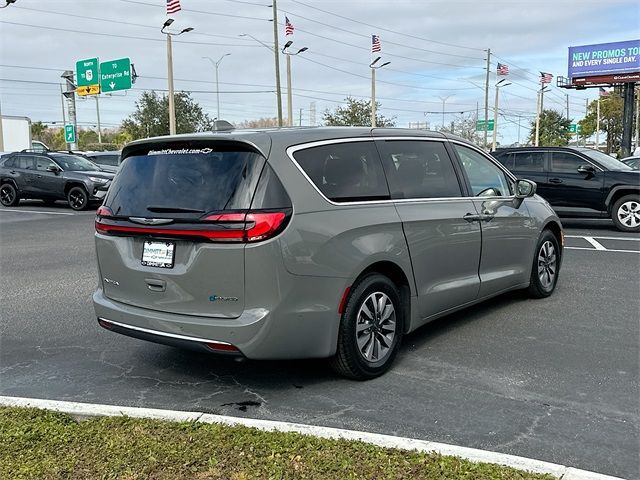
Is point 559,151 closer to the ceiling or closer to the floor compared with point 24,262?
closer to the ceiling

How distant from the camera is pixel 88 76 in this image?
40.9 m

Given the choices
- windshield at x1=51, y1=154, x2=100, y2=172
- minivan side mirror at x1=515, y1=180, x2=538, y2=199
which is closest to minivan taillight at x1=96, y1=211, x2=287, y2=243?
minivan side mirror at x1=515, y1=180, x2=538, y2=199

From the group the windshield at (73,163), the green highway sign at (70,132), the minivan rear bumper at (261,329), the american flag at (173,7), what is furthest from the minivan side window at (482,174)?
the green highway sign at (70,132)

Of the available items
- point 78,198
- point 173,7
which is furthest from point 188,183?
point 173,7

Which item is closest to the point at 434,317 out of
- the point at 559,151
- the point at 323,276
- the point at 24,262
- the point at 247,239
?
the point at 323,276

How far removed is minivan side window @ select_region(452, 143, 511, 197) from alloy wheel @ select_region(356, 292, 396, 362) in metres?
1.69

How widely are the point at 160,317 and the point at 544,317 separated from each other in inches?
150

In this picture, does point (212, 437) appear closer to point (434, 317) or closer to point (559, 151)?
point (434, 317)

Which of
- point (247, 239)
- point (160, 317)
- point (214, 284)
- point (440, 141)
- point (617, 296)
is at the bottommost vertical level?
point (617, 296)

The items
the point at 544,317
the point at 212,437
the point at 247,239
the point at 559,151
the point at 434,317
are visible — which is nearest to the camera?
the point at 212,437

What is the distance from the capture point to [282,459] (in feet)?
10.4

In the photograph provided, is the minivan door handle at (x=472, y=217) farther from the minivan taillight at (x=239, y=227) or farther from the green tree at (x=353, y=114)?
the green tree at (x=353, y=114)

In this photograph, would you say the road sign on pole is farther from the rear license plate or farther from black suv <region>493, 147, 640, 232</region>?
the rear license plate

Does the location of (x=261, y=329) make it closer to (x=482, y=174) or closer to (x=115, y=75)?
(x=482, y=174)
